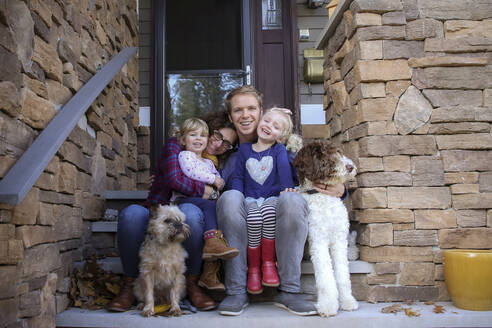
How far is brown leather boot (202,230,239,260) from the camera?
2.22 metres

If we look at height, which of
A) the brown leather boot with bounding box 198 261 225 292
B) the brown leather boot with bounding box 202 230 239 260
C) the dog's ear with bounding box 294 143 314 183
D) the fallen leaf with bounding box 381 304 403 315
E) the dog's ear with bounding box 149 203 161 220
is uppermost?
the dog's ear with bounding box 294 143 314 183

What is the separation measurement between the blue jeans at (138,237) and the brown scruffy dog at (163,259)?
6 centimetres

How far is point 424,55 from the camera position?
8.49 feet

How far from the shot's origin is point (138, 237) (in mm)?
2350

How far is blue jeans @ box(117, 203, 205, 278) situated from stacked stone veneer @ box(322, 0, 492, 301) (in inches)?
39.4

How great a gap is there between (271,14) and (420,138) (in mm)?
3273

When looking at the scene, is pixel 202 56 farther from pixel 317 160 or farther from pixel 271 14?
pixel 317 160

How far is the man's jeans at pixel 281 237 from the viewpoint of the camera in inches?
89.7

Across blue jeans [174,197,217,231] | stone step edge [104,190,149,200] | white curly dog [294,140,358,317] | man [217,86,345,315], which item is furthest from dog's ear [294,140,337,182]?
stone step edge [104,190,149,200]

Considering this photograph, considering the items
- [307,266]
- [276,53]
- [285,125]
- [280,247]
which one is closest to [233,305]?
[280,247]

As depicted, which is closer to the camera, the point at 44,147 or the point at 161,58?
the point at 44,147

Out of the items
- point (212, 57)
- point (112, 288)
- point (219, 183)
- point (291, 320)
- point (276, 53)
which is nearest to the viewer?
point (291, 320)

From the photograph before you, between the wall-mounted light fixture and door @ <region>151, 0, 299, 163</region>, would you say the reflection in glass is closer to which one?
door @ <region>151, 0, 299, 163</region>

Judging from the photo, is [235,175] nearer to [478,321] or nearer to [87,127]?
[87,127]
